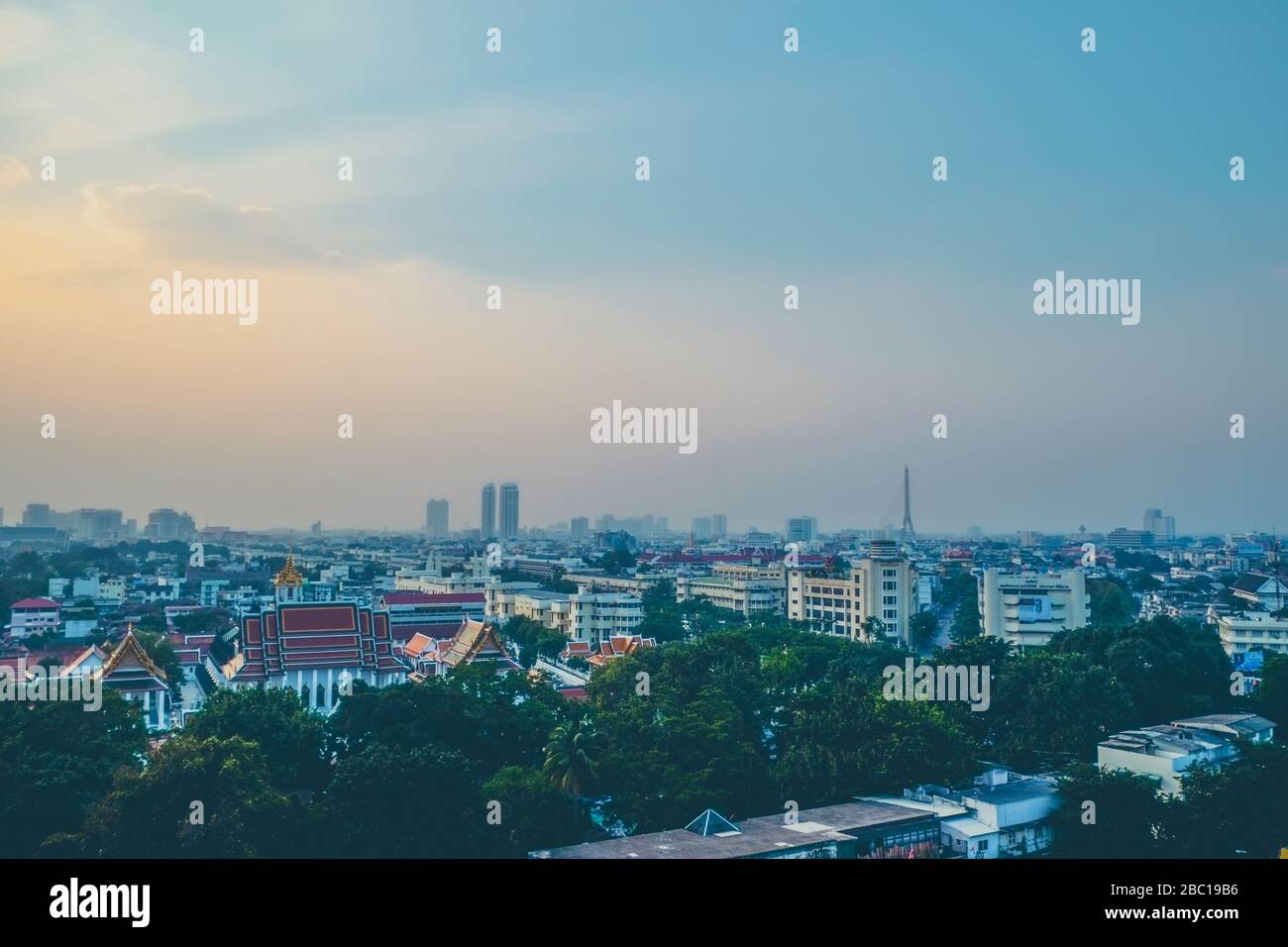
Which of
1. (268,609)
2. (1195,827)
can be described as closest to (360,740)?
(268,609)

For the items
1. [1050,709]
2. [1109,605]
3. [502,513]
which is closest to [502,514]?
[502,513]

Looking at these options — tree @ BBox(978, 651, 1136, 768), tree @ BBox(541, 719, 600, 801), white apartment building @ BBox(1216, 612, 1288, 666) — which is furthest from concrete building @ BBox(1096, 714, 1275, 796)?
white apartment building @ BBox(1216, 612, 1288, 666)

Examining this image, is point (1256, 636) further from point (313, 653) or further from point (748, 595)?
point (313, 653)

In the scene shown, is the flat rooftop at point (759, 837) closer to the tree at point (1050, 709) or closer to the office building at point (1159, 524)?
the tree at point (1050, 709)

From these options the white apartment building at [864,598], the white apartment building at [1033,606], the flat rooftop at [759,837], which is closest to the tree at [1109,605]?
the white apartment building at [1033,606]

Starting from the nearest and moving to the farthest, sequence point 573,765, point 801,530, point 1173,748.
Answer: point 573,765, point 1173,748, point 801,530

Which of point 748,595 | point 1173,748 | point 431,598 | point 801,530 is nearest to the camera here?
point 1173,748
